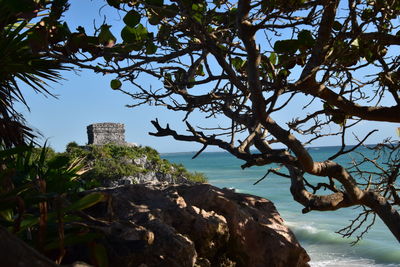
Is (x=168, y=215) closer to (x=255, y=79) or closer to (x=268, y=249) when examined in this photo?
(x=268, y=249)

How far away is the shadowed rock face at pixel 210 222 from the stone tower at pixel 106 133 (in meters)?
20.5

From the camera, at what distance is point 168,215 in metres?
2.75

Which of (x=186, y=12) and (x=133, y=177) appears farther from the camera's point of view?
(x=133, y=177)

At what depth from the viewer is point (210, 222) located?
2779 millimetres

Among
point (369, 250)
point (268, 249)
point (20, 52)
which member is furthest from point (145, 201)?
point (369, 250)

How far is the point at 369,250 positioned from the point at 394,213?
41.1ft

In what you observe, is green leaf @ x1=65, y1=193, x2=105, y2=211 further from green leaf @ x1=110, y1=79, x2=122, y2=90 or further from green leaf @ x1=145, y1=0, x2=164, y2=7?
green leaf @ x1=110, y1=79, x2=122, y2=90

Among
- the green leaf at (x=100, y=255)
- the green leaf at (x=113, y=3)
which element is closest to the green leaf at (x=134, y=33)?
the green leaf at (x=113, y=3)

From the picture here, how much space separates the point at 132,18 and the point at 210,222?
139cm

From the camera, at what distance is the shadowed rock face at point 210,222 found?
2682 mm

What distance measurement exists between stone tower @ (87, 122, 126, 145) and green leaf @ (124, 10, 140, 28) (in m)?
20.6

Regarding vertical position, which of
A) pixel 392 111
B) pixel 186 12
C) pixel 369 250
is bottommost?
pixel 369 250

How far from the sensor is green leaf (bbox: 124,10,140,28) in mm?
2926

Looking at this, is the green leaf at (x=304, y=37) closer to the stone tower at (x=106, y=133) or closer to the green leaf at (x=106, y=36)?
the green leaf at (x=106, y=36)
